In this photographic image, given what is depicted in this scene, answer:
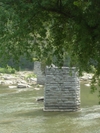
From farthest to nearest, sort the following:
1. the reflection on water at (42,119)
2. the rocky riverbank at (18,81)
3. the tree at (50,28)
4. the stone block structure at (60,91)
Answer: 1. the rocky riverbank at (18,81)
2. the stone block structure at (60,91)
3. the reflection on water at (42,119)
4. the tree at (50,28)

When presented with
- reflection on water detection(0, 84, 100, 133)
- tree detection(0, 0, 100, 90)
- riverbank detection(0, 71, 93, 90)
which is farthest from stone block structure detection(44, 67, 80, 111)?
riverbank detection(0, 71, 93, 90)

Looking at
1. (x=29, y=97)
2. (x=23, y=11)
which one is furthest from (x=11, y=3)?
(x=29, y=97)

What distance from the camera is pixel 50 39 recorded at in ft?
30.9

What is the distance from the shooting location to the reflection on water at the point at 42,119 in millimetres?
15906

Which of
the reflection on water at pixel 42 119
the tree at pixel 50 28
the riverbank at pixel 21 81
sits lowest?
the reflection on water at pixel 42 119

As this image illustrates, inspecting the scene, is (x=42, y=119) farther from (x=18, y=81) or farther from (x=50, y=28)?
(x=18, y=81)

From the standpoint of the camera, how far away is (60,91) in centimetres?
1988

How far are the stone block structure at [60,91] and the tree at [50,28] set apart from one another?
10.3m

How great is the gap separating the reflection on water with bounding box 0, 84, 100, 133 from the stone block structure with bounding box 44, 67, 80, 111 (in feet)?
1.73

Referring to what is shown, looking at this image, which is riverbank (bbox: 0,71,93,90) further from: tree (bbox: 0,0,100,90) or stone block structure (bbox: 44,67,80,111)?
tree (bbox: 0,0,100,90)

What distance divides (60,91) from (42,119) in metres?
2.44

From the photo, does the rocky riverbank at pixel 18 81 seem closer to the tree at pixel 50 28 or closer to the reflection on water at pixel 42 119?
the reflection on water at pixel 42 119

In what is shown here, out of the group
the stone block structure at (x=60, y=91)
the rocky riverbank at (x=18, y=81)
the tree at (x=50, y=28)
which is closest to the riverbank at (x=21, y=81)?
the rocky riverbank at (x=18, y=81)

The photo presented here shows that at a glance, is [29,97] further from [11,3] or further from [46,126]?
[11,3]
